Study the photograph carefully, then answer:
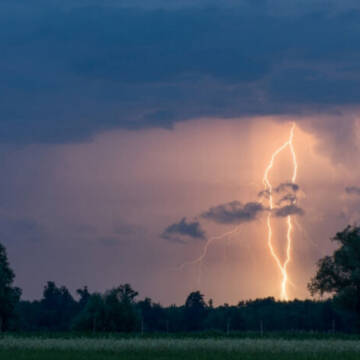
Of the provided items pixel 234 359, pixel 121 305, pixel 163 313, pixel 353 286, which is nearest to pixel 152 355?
pixel 234 359

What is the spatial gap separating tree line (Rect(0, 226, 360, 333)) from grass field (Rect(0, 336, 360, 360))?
78.5ft

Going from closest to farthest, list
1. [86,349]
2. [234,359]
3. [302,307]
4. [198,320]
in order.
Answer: [234,359] < [86,349] < [302,307] < [198,320]

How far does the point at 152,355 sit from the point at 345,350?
37.5 feet

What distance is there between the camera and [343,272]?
294ft

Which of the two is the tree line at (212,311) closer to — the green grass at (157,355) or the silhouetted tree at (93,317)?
the silhouetted tree at (93,317)

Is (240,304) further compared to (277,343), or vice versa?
(240,304)

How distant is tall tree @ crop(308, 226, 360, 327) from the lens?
87.8 meters

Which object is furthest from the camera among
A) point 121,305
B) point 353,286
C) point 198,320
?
point 198,320

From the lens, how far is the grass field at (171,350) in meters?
46.9

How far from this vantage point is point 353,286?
88.2 m

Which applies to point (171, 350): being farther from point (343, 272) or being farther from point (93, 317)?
point (93, 317)

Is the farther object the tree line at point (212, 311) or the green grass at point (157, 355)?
the tree line at point (212, 311)

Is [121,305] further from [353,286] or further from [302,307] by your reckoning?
[302,307]

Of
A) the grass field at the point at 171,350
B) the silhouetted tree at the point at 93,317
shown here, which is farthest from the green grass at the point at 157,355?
the silhouetted tree at the point at 93,317
